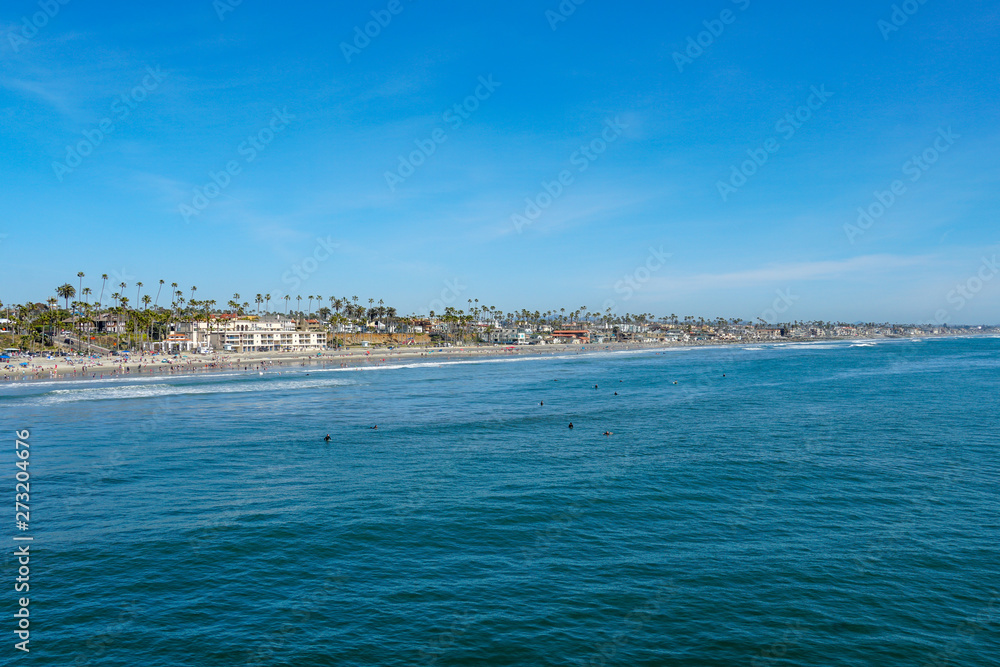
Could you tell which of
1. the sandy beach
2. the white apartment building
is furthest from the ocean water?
the white apartment building

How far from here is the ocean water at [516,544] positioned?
1467 cm

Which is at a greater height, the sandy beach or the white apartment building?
the white apartment building

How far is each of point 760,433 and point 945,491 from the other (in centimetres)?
1541

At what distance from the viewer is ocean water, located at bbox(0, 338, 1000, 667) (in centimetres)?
1467

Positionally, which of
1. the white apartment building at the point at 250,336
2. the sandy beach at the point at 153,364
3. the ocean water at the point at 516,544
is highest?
the white apartment building at the point at 250,336

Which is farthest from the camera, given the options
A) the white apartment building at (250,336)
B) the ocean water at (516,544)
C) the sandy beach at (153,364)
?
the white apartment building at (250,336)

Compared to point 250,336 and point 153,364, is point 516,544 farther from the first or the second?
point 250,336

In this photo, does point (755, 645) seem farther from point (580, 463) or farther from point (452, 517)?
point (580, 463)

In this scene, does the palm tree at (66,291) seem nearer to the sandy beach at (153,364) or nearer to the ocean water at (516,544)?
the sandy beach at (153,364)

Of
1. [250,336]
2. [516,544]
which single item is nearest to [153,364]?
[250,336]

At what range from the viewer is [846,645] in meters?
14.5

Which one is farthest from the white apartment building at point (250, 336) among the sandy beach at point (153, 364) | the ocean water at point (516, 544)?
the ocean water at point (516, 544)

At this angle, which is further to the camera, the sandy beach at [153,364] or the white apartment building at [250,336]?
the white apartment building at [250,336]

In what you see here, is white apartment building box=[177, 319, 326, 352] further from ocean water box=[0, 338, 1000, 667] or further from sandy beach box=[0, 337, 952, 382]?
ocean water box=[0, 338, 1000, 667]
